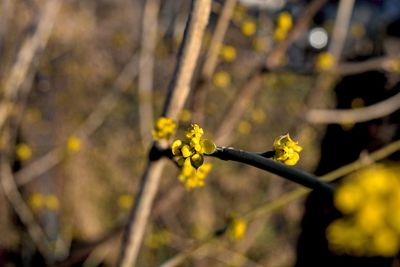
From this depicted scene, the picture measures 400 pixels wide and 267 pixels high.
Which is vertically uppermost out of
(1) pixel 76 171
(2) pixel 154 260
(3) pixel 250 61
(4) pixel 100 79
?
(3) pixel 250 61

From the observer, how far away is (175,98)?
5.20 ft

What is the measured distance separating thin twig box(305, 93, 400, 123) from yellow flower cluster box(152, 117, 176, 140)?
7.25ft

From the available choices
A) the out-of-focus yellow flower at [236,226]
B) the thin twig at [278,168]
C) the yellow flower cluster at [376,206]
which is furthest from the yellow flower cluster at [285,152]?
the out-of-focus yellow flower at [236,226]

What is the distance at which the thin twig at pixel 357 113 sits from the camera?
3.38m

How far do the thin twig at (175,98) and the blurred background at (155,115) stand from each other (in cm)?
96

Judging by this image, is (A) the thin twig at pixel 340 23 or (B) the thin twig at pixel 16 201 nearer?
(A) the thin twig at pixel 340 23

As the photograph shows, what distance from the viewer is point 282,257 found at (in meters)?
5.70

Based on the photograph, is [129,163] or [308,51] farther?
[308,51]

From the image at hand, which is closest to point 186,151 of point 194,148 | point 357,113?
point 194,148

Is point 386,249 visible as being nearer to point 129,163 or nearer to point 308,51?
point 129,163

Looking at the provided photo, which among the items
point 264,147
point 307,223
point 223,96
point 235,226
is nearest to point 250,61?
point 223,96

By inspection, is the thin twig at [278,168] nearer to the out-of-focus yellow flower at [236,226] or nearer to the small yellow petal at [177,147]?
the small yellow petal at [177,147]

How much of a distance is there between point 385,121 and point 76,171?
Answer: 4218 mm

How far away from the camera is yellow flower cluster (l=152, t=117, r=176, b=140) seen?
1524 millimetres
